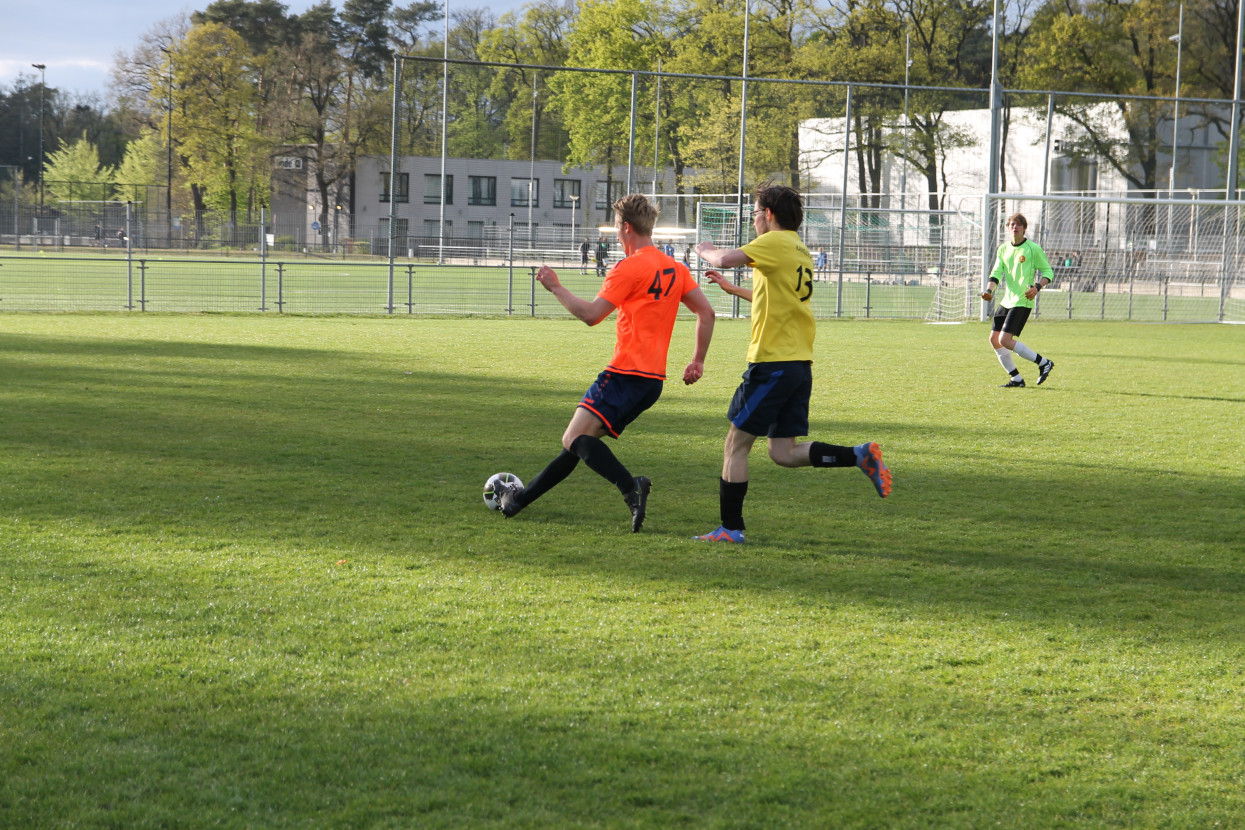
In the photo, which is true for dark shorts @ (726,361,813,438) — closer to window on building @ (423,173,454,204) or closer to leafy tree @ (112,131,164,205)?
window on building @ (423,173,454,204)

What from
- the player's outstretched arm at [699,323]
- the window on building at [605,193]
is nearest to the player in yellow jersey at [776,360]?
the player's outstretched arm at [699,323]

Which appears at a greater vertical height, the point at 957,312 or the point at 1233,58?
the point at 1233,58

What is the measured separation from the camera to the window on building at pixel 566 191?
61588 millimetres

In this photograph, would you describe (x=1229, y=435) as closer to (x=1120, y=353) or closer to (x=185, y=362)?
(x=1120, y=353)

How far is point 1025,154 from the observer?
47.1m

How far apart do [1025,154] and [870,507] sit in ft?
144

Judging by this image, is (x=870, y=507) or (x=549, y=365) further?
(x=549, y=365)

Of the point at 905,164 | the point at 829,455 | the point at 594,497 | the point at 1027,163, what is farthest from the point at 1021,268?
the point at 1027,163

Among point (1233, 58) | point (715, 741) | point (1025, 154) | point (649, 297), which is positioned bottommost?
point (715, 741)

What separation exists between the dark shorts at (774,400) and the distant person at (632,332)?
296 millimetres

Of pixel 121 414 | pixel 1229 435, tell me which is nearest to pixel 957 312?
pixel 1229 435

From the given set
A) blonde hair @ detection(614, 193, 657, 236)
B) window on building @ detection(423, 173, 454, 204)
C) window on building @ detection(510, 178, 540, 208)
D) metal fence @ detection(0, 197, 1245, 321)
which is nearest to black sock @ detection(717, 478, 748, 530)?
blonde hair @ detection(614, 193, 657, 236)

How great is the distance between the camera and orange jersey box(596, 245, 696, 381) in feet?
19.8

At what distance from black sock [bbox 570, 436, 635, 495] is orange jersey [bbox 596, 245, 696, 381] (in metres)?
0.41
